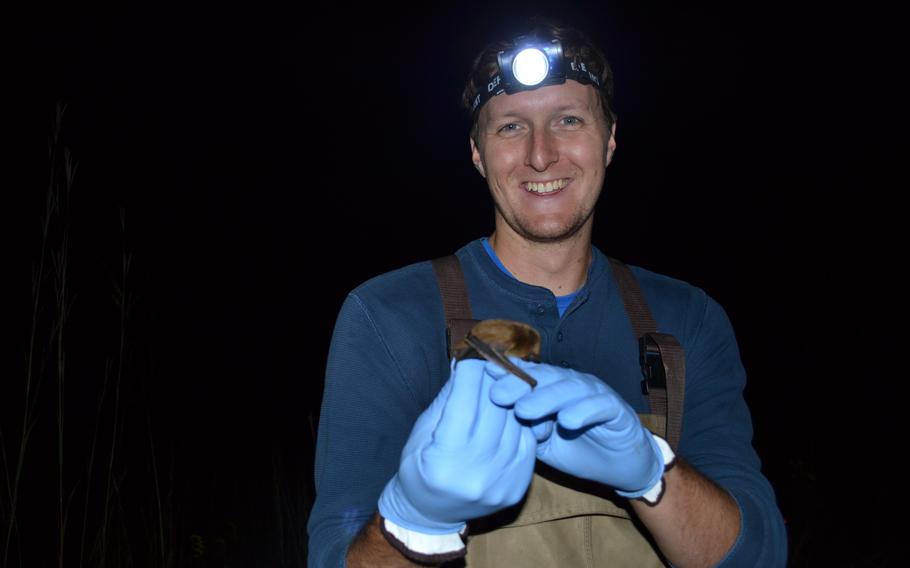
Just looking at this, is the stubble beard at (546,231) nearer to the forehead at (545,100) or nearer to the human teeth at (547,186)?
the human teeth at (547,186)

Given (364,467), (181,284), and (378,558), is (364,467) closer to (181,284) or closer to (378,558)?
(378,558)

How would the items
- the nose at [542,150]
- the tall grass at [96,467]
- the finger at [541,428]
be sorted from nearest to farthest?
the finger at [541,428] → the nose at [542,150] → the tall grass at [96,467]

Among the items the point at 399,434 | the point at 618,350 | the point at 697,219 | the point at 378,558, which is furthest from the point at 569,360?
the point at 697,219

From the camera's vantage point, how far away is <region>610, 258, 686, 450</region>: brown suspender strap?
173 cm

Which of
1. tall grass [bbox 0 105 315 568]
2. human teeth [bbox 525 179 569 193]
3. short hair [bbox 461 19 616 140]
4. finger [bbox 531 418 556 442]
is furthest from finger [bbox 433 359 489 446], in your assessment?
tall grass [bbox 0 105 315 568]

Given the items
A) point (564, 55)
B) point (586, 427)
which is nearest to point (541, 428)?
point (586, 427)

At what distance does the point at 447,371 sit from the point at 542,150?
31.3 inches

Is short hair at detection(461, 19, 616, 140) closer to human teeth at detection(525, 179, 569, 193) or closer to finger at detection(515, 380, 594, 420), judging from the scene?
human teeth at detection(525, 179, 569, 193)

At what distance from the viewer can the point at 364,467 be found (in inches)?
61.0

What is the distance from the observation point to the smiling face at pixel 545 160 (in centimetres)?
196

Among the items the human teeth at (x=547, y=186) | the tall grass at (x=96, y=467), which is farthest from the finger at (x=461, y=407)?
the tall grass at (x=96, y=467)

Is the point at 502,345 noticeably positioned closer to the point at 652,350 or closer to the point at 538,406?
the point at 538,406

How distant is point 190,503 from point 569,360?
449 cm

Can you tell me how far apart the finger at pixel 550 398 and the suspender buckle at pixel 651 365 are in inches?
24.0
